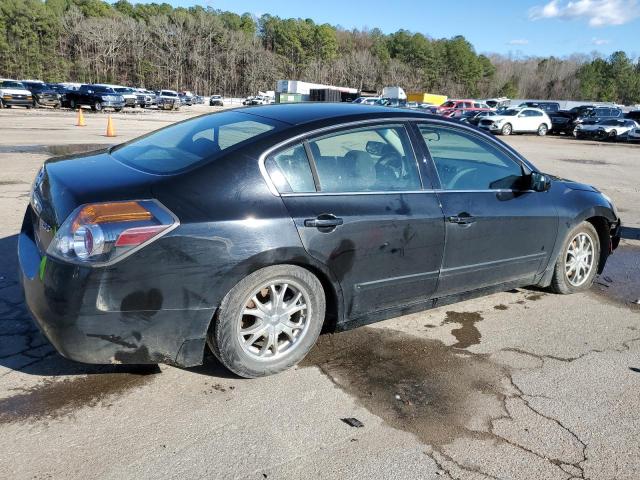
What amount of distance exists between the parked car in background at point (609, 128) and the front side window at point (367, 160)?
32.3 meters

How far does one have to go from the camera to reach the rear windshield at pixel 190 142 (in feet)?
10.3

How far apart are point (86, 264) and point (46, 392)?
0.87 m

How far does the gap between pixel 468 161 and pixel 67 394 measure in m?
3.24

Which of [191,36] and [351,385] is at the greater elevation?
[191,36]

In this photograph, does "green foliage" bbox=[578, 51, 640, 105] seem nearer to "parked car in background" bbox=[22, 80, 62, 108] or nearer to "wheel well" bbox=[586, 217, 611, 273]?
"parked car in background" bbox=[22, 80, 62, 108]

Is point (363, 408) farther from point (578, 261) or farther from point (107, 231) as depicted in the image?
point (578, 261)

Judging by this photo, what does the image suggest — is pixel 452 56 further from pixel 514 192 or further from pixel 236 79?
pixel 514 192

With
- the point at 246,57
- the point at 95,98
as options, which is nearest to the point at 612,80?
the point at 246,57

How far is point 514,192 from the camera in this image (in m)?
4.15

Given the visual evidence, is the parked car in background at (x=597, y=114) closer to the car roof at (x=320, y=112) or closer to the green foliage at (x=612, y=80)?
the car roof at (x=320, y=112)

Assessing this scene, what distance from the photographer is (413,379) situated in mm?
3285

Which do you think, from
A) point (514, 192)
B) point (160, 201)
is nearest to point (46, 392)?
point (160, 201)

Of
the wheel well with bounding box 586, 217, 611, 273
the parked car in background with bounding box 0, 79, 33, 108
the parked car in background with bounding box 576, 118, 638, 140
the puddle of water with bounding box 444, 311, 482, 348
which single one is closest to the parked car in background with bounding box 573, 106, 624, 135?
the parked car in background with bounding box 576, 118, 638, 140

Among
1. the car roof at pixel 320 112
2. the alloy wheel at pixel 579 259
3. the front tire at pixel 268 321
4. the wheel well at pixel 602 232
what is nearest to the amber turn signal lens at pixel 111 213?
the front tire at pixel 268 321
